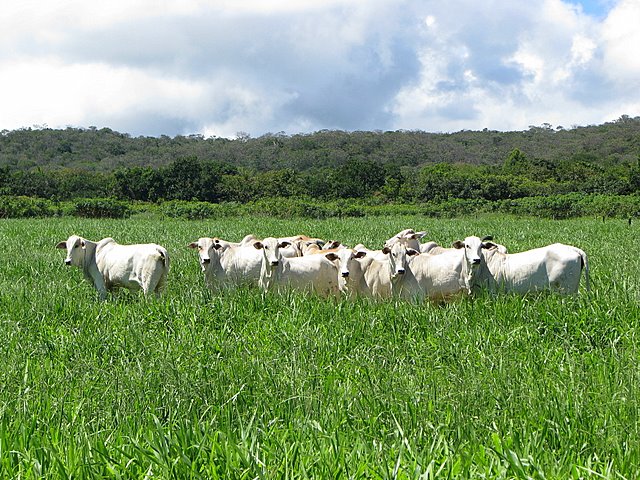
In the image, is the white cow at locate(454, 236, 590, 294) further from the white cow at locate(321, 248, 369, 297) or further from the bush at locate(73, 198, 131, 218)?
the bush at locate(73, 198, 131, 218)

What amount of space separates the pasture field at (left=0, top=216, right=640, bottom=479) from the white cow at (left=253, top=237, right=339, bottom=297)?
3.02 ft

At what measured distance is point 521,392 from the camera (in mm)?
5102

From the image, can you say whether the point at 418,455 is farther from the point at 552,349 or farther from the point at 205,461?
the point at 552,349

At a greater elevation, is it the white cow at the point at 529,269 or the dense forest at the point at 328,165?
the dense forest at the point at 328,165

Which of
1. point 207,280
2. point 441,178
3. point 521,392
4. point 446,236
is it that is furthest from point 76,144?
point 521,392

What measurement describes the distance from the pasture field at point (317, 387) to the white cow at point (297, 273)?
921 mm

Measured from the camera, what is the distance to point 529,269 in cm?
967

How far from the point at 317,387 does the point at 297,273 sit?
16.6 ft

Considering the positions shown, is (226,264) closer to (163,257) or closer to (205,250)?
(205,250)

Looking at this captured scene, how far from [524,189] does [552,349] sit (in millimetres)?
49459

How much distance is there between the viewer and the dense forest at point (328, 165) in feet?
181

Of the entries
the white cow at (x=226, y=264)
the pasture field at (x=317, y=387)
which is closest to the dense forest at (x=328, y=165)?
the white cow at (x=226, y=264)

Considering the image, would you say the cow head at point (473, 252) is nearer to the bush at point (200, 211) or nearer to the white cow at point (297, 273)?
the white cow at point (297, 273)

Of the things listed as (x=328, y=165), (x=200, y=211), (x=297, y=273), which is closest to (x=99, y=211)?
(x=200, y=211)
